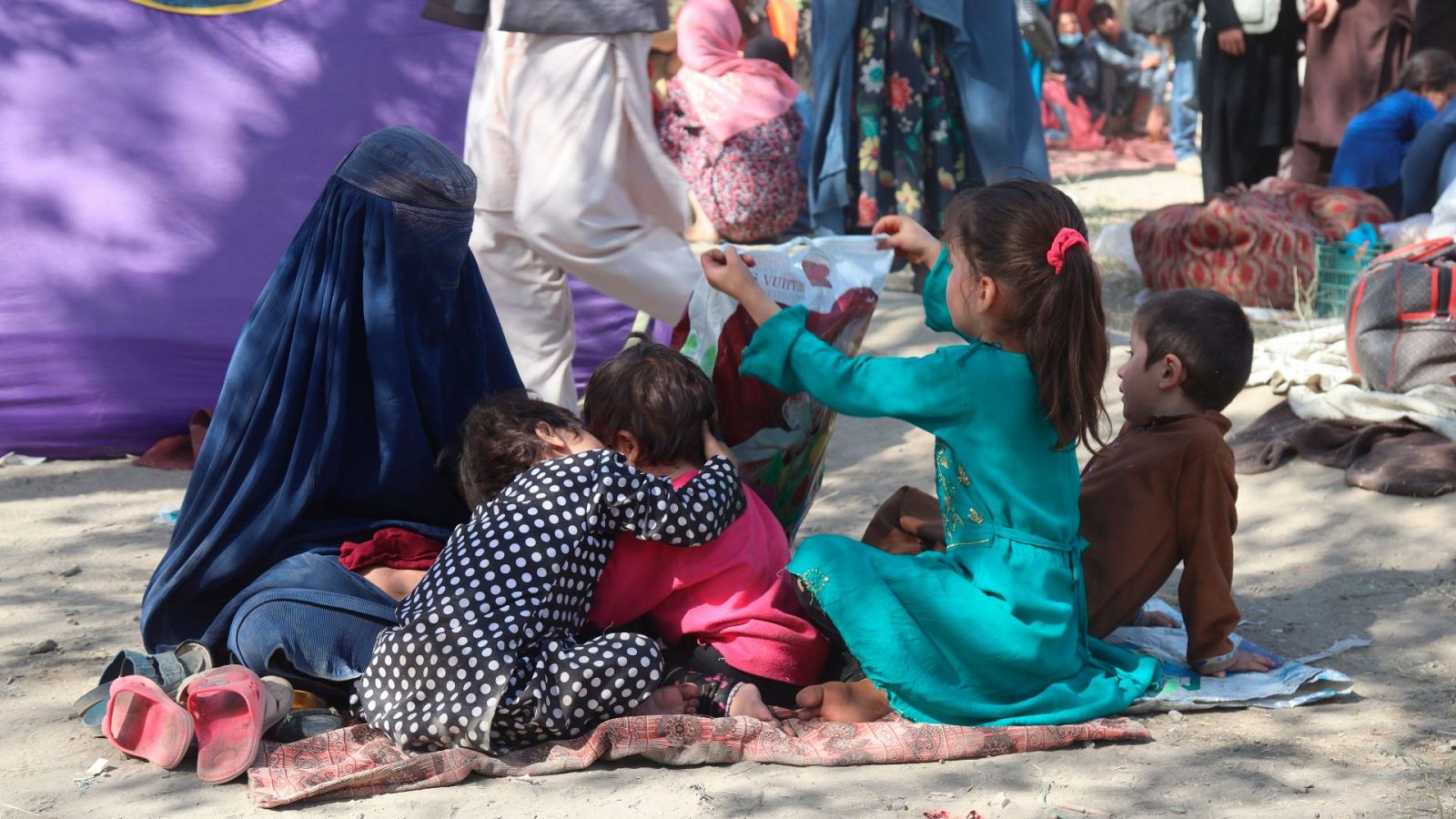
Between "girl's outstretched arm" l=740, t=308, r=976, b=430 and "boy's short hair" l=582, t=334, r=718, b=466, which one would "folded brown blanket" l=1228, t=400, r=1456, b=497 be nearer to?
"girl's outstretched arm" l=740, t=308, r=976, b=430

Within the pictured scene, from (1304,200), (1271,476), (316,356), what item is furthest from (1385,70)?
(316,356)

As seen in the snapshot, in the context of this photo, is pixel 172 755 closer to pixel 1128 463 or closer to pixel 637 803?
pixel 637 803

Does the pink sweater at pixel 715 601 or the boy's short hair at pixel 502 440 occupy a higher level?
the boy's short hair at pixel 502 440

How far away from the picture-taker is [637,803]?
2598mm

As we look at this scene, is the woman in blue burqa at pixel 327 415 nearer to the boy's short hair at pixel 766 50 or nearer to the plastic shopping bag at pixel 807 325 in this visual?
the plastic shopping bag at pixel 807 325

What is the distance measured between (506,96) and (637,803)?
2.64 meters

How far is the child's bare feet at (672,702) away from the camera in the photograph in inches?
113

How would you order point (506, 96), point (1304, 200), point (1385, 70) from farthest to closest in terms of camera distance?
point (1385, 70) < point (1304, 200) < point (506, 96)

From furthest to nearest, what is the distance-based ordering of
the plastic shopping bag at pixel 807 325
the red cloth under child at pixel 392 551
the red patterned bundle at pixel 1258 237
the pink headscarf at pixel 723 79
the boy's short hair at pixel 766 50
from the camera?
the boy's short hair at pixel 766 50 → the pink headscarf at pixel 723 79 → the red patterned bundle at pixel 1258 237 → the plastic shopping bag at pixel 807 325 → the red cloth under child at pixel 392 551

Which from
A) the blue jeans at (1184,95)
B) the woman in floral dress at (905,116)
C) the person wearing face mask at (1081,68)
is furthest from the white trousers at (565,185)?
the person wearing face mask at (1081,68)

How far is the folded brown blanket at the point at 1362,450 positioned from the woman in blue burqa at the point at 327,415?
9.06 ft

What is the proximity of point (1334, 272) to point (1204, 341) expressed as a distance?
12.6ft

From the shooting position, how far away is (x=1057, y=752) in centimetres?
281

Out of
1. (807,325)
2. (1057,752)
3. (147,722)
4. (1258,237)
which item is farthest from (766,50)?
(147,722)
